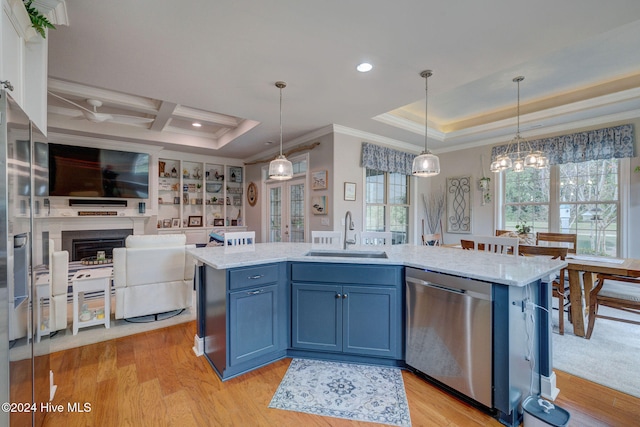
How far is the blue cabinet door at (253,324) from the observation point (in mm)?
2189

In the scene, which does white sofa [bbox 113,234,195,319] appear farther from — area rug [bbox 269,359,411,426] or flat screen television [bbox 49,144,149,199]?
flat screen television [bbox 49,144,149,199]

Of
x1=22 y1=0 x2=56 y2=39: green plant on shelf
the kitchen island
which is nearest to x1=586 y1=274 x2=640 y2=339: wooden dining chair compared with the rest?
the kitchen island

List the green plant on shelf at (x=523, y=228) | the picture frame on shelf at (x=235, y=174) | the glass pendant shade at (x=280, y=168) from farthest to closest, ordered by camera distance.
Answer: the picture frame on shelf at (x=235, y=174), the green plant on shelf at (x=523, y=228), the glass pendant shade at (x=280, y=168)

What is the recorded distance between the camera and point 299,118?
422cm

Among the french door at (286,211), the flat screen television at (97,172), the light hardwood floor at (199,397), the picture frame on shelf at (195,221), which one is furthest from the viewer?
the picture frame on shelf at (195,221)

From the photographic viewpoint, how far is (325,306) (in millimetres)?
2412

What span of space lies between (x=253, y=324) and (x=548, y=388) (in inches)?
85.9

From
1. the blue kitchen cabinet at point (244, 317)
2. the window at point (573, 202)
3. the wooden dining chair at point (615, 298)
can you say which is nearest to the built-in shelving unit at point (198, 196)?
the blue kitchen cabinet at point (244, 317)

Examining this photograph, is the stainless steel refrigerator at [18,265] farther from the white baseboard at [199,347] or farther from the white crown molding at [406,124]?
the white crown molding at [406,124]

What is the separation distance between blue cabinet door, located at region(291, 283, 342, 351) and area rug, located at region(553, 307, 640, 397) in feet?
6.14

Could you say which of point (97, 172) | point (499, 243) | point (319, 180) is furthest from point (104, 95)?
point (499, 243)

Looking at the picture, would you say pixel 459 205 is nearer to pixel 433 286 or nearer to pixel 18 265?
pixel 433 286

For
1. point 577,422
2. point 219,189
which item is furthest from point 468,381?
point 219,189

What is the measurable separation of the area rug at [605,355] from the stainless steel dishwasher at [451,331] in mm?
1114
